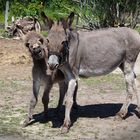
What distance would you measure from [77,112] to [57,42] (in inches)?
84.0

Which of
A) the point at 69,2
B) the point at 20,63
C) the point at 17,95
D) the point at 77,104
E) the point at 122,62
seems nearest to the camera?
the point at 122,62

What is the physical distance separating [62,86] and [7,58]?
481 centimetres

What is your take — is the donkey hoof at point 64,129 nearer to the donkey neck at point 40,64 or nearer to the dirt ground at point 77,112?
the dirt ground at point 77,112

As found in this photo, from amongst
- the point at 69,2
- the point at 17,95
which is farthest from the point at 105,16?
the point at 17,95

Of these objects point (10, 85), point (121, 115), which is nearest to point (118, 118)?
point (121, 115)

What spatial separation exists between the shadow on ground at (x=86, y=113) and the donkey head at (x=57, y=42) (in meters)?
1.35

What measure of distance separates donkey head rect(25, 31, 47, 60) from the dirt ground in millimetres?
1215

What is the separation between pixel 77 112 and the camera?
850 cm

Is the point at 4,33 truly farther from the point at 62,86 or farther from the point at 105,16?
the point at 62,86

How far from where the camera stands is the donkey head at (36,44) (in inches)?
274

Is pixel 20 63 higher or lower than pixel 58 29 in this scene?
lower

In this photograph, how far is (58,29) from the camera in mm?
6871

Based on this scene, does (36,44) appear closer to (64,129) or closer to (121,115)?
(64,129)

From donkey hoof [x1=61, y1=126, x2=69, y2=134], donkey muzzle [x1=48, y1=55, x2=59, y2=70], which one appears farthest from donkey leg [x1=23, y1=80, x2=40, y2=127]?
donkey muzzle [x1=48, y1=55, x2=59, y2=70]
